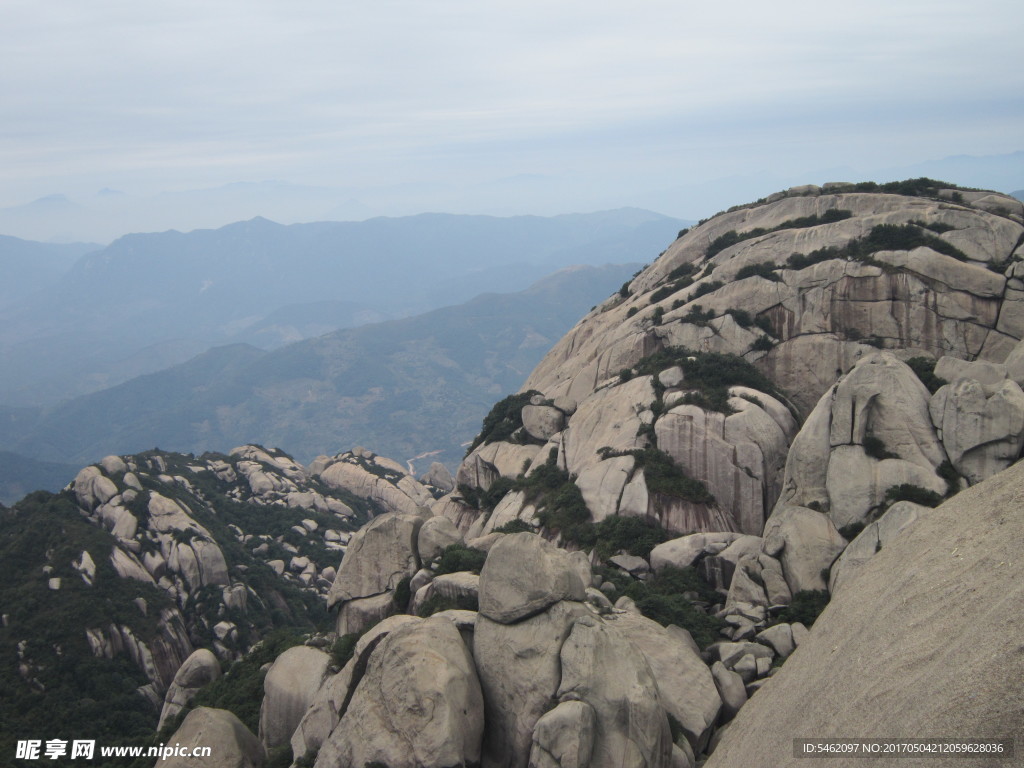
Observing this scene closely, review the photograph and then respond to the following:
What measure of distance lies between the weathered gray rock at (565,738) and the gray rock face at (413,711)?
202 cm

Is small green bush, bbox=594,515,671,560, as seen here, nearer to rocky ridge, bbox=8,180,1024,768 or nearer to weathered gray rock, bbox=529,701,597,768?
rocky ridge, bbox=8,180,1024,768

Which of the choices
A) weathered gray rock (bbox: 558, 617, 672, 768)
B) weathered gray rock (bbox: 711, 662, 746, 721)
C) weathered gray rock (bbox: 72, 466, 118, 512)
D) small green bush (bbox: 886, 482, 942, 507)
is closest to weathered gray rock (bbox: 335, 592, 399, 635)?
weathered gray rock (bbox: 558, 617, 672, 768)

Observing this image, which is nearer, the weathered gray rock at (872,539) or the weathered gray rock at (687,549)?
the weathered gray rock at (872,539)

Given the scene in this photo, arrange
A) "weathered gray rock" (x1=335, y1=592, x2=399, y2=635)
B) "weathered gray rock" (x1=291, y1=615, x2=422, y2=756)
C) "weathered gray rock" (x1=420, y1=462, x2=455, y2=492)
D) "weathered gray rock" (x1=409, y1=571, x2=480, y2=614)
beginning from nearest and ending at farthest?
"weathered gray rock" (x1=291, y1=615, x2=422, y2=756) < "weathered gray rock" (x1=409, y1=571, x2=480, y2=614) < "weathered gray rock" (x1=335, y1=592, x2=399, y2=635) < "weathered gray rock" (x1=420, y1=462, x2=455, y2=492)

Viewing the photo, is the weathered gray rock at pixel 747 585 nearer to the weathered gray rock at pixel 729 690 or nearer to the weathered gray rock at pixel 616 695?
the weathered gray rock at pixel 729 690

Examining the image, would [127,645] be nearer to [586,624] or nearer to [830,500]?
[586,624]

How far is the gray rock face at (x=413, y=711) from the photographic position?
57.4 feet

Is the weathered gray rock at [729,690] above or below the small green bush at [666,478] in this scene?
below

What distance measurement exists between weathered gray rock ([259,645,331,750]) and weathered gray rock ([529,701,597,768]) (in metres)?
10.9

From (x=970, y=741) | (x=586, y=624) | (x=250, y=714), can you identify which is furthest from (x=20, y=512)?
(x=970, y=741)

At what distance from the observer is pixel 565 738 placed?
17.1 metres

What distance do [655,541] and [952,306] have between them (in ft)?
75.4

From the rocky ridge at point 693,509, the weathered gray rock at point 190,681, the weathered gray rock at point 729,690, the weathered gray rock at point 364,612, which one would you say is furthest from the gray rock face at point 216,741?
the weathered gray rock at point 729,690

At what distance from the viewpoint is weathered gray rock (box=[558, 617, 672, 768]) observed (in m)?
17.3
